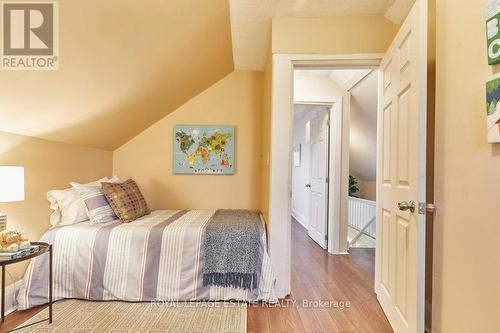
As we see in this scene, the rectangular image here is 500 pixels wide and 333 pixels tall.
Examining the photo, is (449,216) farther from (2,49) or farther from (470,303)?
(2,49)

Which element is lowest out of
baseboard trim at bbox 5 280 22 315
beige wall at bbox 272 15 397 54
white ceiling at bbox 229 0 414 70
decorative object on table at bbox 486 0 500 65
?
baseboard trim at bbox 5 280 22 315

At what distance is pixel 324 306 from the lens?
6.49 ft

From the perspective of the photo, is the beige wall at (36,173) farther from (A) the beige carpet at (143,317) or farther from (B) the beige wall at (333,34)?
(B) the beige wall at (333,34)

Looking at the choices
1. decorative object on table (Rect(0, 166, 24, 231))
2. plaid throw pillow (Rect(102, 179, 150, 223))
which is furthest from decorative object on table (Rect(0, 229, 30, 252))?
plaid throw pillow (Rect(102, 179, 150, 223))

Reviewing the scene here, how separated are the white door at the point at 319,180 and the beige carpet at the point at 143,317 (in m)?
1.96

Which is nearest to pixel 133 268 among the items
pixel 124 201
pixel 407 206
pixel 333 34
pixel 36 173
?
pixel 124 201

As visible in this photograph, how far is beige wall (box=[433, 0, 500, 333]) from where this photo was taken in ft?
3.49

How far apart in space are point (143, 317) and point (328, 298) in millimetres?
1466

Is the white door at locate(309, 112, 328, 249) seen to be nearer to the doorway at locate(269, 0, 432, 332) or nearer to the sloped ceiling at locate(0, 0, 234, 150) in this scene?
the doorway at locate(269, 0, 432, 332)

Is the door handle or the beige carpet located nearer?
the door handle

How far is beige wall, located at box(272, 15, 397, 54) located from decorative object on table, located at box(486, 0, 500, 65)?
1.03 metres

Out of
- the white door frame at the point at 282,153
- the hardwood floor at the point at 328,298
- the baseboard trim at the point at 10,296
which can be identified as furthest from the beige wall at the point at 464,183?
the baseboard trim at the point at 10,296

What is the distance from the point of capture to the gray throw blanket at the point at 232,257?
198cm

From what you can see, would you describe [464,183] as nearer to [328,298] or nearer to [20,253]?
[328,298]
